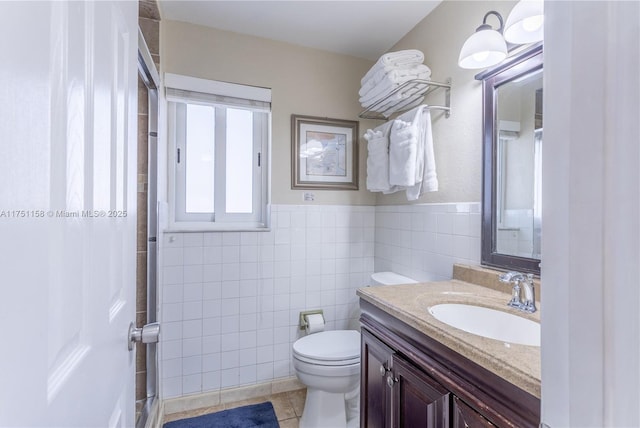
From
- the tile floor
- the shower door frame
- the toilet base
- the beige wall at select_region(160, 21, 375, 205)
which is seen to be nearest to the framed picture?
the beige wall at select_region(160, 21, 375, 205)

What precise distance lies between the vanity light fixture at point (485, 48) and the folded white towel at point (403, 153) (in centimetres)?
39

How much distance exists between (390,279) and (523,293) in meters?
0.84

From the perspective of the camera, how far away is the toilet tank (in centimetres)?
180

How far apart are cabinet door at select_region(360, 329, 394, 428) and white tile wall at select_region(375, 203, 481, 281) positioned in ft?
1.93

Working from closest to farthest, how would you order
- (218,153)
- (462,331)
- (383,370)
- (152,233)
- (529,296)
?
1. (462,331)
2. (529,296)
3. (383,370)
4. (152,233)
5. (218,153)

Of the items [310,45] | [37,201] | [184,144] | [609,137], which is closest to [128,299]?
[37,201]

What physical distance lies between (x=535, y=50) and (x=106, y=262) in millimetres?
1513

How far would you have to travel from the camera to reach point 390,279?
72.9 inches

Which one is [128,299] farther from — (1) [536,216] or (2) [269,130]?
(2) [269,130]

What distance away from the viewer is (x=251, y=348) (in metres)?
1.96

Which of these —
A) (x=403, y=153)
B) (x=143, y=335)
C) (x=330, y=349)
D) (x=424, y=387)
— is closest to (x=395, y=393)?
(x=424, y=387)

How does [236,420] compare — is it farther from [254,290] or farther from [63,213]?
[63,213]

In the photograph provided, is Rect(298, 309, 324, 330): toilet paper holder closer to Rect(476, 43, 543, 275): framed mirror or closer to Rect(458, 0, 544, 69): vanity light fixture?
Rect(476, 43, 543, 275): framed mirror

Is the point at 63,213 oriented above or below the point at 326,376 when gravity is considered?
above
